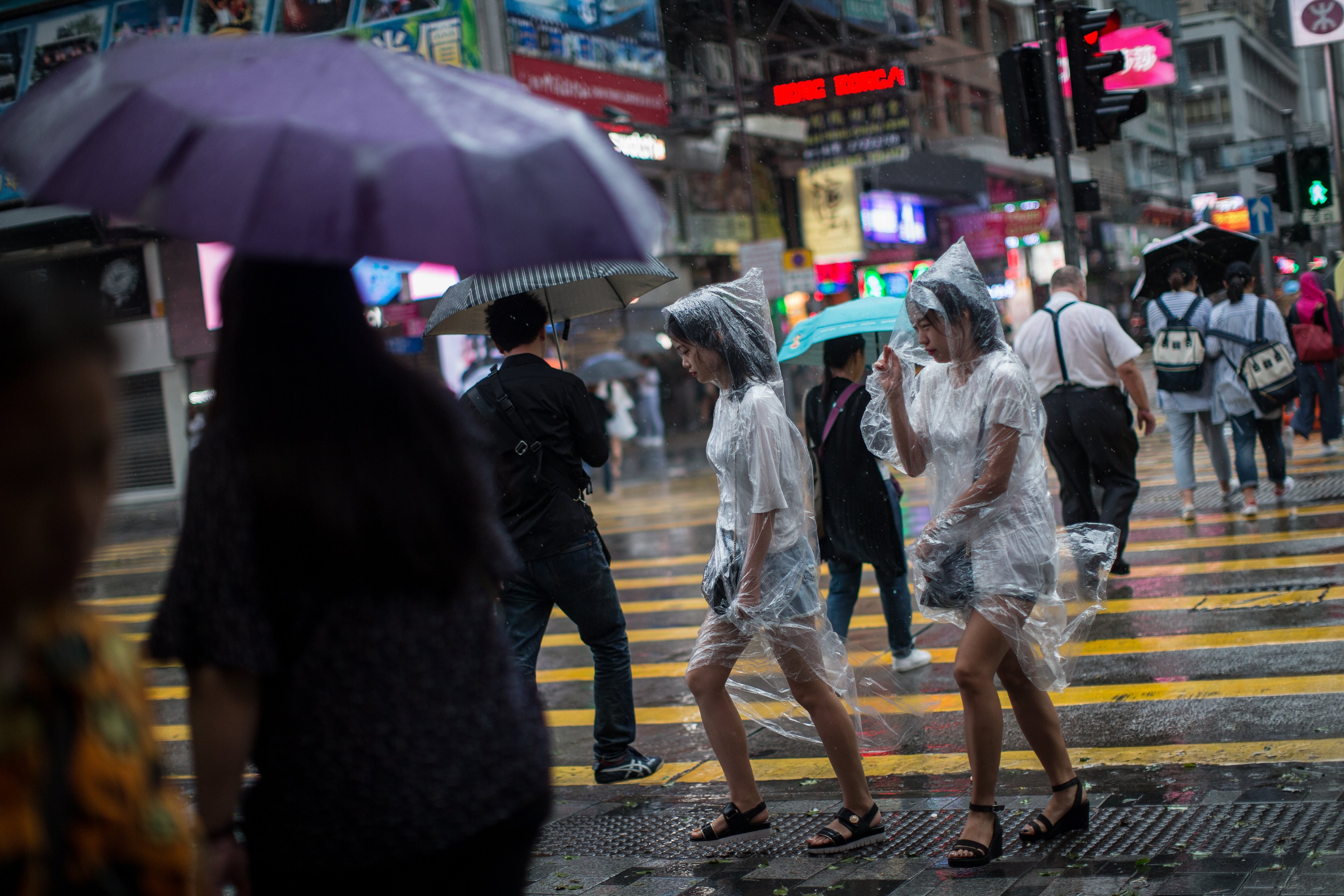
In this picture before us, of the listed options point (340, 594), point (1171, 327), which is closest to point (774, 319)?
point (1171, 327)

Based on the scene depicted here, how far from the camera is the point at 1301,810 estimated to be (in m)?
4.10

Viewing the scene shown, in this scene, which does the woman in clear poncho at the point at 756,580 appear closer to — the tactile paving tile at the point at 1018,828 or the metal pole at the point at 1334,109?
the tactile paving tile at the point at 1018,828

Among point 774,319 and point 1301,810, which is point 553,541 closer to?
point 1301,810

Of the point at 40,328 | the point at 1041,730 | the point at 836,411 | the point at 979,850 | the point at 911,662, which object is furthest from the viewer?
the point at 911,662

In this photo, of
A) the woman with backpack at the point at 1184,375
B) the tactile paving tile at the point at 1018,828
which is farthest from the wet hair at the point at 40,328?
the woman with backpack at the point at 1184,375

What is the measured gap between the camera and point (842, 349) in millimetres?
6516

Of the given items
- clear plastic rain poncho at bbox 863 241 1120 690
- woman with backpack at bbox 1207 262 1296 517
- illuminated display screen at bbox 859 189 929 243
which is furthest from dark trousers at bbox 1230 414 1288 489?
illuminated display screen at bbox 859 189 929 243

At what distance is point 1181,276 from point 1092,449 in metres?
2.99

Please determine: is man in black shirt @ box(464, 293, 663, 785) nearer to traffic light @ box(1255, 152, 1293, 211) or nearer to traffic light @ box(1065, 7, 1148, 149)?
traffic light @ box(1065, 7, 1148, 149)

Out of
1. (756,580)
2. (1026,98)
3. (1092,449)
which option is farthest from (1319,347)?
(756,580)

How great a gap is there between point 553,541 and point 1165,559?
5.42m

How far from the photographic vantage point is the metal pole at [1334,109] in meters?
18.8

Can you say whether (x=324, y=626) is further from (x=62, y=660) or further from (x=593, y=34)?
(x=593, y=34)

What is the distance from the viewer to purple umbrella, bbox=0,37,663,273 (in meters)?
1.76
